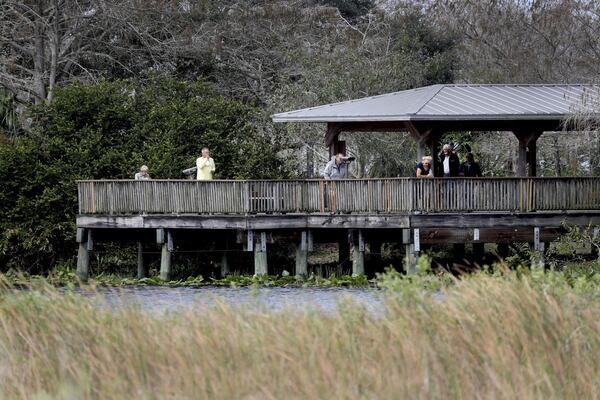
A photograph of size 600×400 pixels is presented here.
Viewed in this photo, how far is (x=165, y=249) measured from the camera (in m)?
31.8

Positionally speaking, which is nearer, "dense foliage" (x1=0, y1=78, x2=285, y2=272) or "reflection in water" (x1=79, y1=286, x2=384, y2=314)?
"reflection in water" (x1=79, y1=286, x2=384, y2=314)

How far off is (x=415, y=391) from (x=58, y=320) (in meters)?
4.04

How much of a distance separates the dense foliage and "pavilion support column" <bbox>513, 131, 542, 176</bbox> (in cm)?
781

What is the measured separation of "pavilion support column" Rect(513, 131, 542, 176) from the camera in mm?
30906

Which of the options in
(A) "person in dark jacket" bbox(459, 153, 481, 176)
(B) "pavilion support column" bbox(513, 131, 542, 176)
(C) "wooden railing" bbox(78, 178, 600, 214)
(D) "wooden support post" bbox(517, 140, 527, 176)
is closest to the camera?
(C) "wooden railing" bbox(78, 178, 600, 214)

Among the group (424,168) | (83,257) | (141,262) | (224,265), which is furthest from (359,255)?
(83,257)

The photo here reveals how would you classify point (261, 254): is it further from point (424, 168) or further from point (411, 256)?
point (424, 168)

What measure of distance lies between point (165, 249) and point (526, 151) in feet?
29.3

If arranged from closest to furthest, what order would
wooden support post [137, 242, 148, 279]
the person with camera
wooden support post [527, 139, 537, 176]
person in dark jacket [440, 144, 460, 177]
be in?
person in dark jacket [440, 144, 460, 177] → the person with camera → wooden support post [527, 139, 537, 176] → wooden support post [137, 242, 148, 279]

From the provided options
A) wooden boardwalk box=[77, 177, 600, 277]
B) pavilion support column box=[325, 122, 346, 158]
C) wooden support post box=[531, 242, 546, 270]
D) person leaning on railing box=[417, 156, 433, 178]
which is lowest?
wooden support post box=[531, 242, 546, 270]

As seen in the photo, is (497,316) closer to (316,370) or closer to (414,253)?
(316,370)

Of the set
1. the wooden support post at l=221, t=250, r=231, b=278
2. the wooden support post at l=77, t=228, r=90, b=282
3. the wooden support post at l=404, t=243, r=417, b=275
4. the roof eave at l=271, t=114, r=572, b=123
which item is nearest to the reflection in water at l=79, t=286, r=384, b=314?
the wooden support post at l=404, t=243, r=417, b=275

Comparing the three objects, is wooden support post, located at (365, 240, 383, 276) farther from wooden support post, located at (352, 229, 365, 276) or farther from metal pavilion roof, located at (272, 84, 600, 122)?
metal pavilion roof, located at (272, 84, 600, 122)

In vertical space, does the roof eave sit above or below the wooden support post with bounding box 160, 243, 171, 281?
above
